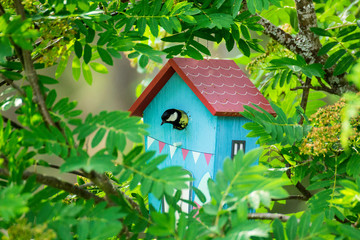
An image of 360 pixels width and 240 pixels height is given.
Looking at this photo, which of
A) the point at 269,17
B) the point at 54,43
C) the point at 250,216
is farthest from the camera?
the point at 269,17

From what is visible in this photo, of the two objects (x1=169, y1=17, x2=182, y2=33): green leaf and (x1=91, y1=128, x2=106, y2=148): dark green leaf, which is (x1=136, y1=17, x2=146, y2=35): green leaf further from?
(x1=91, y1=128, x2=106, y2=148): dark green leaf

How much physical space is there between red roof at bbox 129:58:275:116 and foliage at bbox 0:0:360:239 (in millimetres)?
43

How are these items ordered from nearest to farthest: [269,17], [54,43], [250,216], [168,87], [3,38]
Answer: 1. [3,38]
2. [250,216]
3. [54,43]
4. [168,87]
5. [269,17]

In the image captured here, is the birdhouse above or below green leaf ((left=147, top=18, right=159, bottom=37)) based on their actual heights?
below

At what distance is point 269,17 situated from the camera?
147cm

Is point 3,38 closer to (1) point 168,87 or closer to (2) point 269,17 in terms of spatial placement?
(1) point 168,87

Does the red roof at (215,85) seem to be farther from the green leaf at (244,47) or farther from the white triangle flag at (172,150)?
the white triangle flag at (172,150)

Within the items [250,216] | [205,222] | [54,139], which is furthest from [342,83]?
[54,139]

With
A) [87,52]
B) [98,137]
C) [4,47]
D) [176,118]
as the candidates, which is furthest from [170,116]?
[4,47]

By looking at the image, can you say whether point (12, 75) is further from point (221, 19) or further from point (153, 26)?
point (221, 19)

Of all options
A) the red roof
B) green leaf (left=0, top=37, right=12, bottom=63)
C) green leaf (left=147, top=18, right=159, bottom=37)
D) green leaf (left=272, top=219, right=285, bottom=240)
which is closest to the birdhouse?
the red roof

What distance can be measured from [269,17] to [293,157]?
635 millimetres

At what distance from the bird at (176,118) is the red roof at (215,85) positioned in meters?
0.07

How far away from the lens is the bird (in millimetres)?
1004
